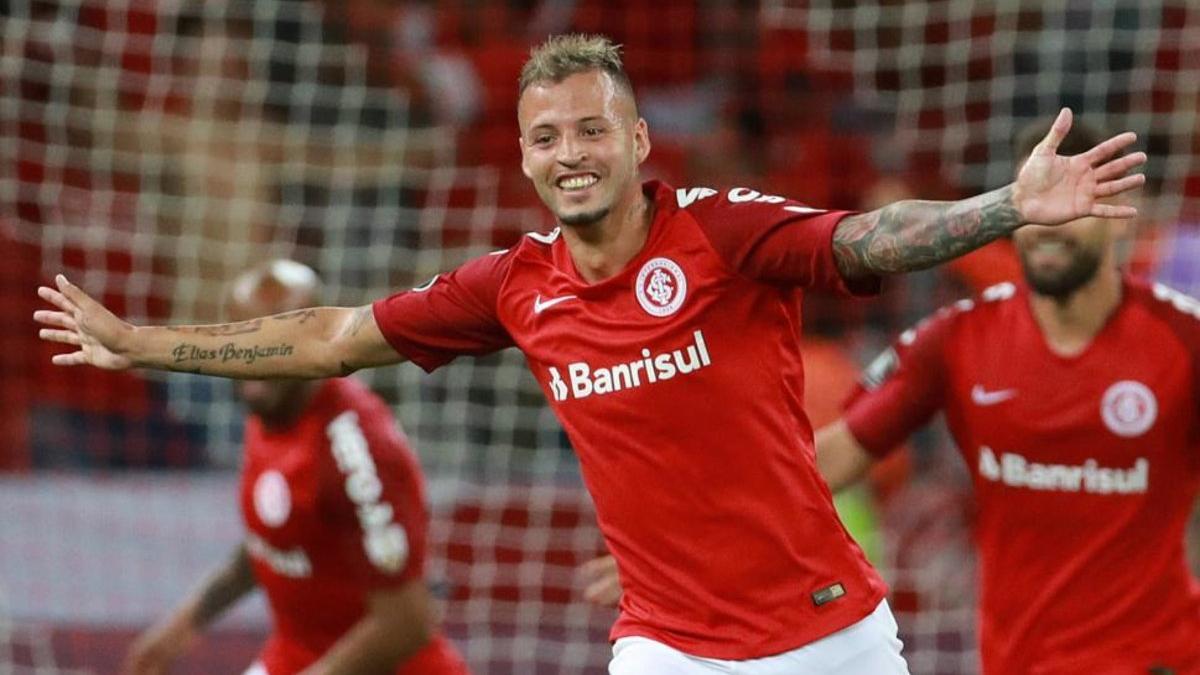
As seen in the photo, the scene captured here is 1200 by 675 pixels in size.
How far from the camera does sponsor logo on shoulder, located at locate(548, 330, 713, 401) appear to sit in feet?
13.0

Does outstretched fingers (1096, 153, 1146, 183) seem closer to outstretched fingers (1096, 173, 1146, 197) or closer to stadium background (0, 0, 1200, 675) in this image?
outstretched fingers (1096, 173, 1146, 197)

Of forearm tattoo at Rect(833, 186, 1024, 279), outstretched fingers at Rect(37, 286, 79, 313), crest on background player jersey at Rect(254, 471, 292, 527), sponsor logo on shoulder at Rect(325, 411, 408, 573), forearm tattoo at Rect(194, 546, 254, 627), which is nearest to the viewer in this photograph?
forearm tattoo at Rect(833, 186, 1024, 279)

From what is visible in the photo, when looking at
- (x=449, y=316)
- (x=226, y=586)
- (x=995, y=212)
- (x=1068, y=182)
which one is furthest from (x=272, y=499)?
(x=1068, y=182)

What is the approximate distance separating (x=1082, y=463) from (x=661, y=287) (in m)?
1.42

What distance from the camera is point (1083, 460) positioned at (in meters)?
4.88

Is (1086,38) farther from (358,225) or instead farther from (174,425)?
(174,425)

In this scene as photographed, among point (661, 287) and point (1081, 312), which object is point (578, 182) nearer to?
point (661, 287)

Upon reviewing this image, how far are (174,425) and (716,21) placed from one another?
11.1 ft

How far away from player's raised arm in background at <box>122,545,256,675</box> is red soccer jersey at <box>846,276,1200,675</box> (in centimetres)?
231

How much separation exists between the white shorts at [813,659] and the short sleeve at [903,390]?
1178mm

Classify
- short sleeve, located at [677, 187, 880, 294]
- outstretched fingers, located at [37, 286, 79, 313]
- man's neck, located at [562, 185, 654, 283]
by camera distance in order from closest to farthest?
short sleeve, located at [677, 187, 880, 294]
man's neck, located at [562, 185, 654, 283]
outstretched fingers, located at [37, 286, 79, 313]

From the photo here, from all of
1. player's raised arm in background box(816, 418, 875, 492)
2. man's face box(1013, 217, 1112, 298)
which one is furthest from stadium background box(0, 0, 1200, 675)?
man's face box(1013, 217, 1112, 298)

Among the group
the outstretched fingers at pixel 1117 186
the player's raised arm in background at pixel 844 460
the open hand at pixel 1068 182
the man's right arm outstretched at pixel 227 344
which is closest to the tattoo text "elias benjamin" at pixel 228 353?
the man's right arm outstretched at pixel 227 344

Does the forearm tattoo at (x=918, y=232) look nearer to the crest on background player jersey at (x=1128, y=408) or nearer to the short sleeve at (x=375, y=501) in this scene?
the crest on background player jersey at (x=1128, y=408)
